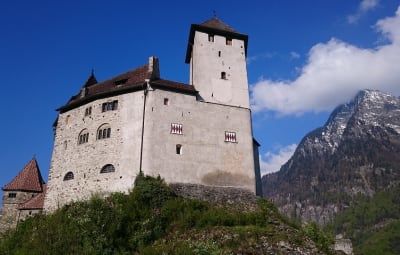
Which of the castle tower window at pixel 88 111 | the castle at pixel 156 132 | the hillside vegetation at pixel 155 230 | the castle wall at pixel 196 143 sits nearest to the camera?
the hillside vegetation at pixel 155 230

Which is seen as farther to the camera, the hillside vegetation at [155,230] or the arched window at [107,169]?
the arched window at [107,169]

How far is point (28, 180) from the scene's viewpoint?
40875 mm

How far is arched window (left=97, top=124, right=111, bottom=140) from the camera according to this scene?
34531 millimetres

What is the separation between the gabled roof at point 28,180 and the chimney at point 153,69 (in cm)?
1689

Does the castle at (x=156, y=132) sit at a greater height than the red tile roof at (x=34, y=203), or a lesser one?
greater

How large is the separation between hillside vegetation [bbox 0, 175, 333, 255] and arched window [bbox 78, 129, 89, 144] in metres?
6.94

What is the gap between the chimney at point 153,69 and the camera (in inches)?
1411

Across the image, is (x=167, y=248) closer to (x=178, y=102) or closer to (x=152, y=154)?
(x=152, y=154)

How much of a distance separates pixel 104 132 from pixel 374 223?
167855 mm

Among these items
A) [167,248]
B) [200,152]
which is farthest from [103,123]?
[167,248]

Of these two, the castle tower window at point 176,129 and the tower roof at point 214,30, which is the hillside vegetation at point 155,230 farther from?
the tower roof at point 214,30

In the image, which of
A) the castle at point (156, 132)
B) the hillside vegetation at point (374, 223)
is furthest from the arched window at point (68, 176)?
the hillside vegetation at point (374, 223)

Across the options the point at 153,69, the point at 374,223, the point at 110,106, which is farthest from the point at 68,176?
the point at 374,223

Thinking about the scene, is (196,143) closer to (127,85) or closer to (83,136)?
(127,85)
